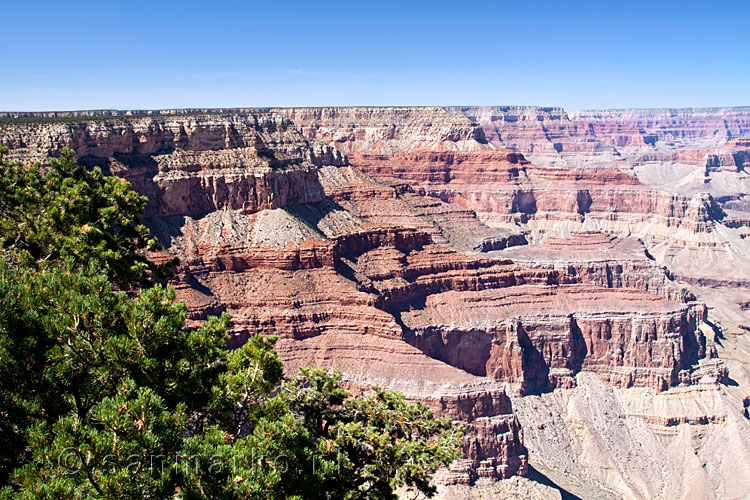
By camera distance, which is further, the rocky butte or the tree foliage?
the rocky butte

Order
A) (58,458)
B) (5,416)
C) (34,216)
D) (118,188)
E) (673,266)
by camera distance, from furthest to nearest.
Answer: (673,266) → (118,188) → (34,216) → (5,416) → (58,458)

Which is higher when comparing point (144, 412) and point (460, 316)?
point (144, 412)

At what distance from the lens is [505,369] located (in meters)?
70.8

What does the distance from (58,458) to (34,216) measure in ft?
47.5

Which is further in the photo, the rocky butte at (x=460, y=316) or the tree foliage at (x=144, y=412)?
the rocky butte at (x=460, y=316)

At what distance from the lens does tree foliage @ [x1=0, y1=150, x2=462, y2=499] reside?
1402 cm

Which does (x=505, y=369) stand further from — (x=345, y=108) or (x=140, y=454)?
(x=345, y=108)

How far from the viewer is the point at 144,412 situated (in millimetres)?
14539

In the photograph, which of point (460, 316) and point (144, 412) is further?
point (460, 316)

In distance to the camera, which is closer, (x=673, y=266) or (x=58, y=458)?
(x=58, y=458)

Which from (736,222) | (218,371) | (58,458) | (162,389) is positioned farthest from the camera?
(736,222)

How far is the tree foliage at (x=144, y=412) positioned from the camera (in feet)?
46.0

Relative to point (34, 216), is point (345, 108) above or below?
above

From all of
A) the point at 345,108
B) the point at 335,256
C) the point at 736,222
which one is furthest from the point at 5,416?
the point at 736,222
